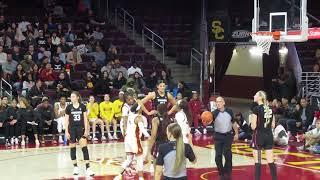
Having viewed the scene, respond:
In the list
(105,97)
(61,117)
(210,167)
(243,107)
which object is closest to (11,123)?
(61,117)

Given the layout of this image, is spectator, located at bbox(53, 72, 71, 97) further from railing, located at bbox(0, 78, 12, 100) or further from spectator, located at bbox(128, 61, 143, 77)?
spectator, located at bbox(128, 61, 143, 77)

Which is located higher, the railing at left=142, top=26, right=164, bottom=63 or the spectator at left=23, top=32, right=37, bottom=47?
the railing at left=142, top=26, right=164, bottom=63

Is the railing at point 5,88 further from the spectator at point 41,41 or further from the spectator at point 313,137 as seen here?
the spectator at point 313,137

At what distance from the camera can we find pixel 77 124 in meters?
12.0

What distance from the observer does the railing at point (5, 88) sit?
19011mm

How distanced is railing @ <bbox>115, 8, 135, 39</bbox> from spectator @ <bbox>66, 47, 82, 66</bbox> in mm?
4668

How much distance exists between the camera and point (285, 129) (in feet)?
61.8

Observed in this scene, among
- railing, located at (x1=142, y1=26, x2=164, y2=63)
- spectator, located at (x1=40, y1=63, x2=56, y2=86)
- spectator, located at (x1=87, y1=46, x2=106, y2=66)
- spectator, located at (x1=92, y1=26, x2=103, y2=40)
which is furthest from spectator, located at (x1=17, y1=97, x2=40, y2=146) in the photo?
railing, located at (x1=142, y1=26, x2=164, y2=63)

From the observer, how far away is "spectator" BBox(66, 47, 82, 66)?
21.7 m

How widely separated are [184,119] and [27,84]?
964cm

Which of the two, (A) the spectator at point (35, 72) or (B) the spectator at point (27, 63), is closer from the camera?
(A) the spectator at point (35, 72)

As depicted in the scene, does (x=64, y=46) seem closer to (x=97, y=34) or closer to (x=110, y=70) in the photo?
(x=110, y=70)

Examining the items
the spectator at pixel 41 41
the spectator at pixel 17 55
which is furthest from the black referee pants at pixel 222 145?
the spectator at pixel 41 41

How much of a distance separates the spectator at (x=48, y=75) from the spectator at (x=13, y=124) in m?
2.54
